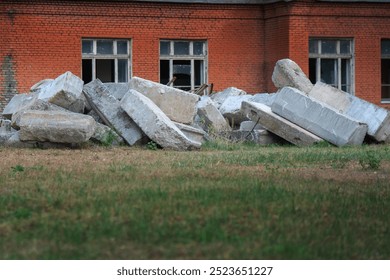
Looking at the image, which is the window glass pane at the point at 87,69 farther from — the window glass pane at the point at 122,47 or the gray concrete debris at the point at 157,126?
the gray concrete debris at the point at 157,126

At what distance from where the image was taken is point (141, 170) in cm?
1195

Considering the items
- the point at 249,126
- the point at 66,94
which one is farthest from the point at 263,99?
the point at 66,94

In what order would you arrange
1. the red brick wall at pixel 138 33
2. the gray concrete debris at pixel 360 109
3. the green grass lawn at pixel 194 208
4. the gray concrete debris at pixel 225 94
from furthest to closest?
1. the red brick wall at pixel 138 33
2. the gray concrete debris at pixel 225 94
3. the gray concrete debris at pixel 360 109
4. the green grass lawn at pixel 194 208

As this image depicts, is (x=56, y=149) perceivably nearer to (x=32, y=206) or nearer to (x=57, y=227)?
(x=32, y=206)

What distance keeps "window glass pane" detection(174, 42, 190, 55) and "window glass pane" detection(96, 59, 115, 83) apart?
6.14 ft

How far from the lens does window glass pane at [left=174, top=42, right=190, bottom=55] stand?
2499 cm

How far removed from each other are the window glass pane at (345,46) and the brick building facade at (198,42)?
0.09ft

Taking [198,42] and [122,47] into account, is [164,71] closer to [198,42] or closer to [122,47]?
[198,42]

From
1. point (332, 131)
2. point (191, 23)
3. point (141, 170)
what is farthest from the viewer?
point (191, 23)

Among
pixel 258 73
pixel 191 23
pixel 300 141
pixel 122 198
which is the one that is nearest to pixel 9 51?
pixel 191 23

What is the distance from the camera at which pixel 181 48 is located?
82.1 ft

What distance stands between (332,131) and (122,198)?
8399mm

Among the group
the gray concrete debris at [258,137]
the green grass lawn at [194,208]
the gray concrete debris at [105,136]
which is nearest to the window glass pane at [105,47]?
the gray concrete debris at [258,137]

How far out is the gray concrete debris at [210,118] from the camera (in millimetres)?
17953
